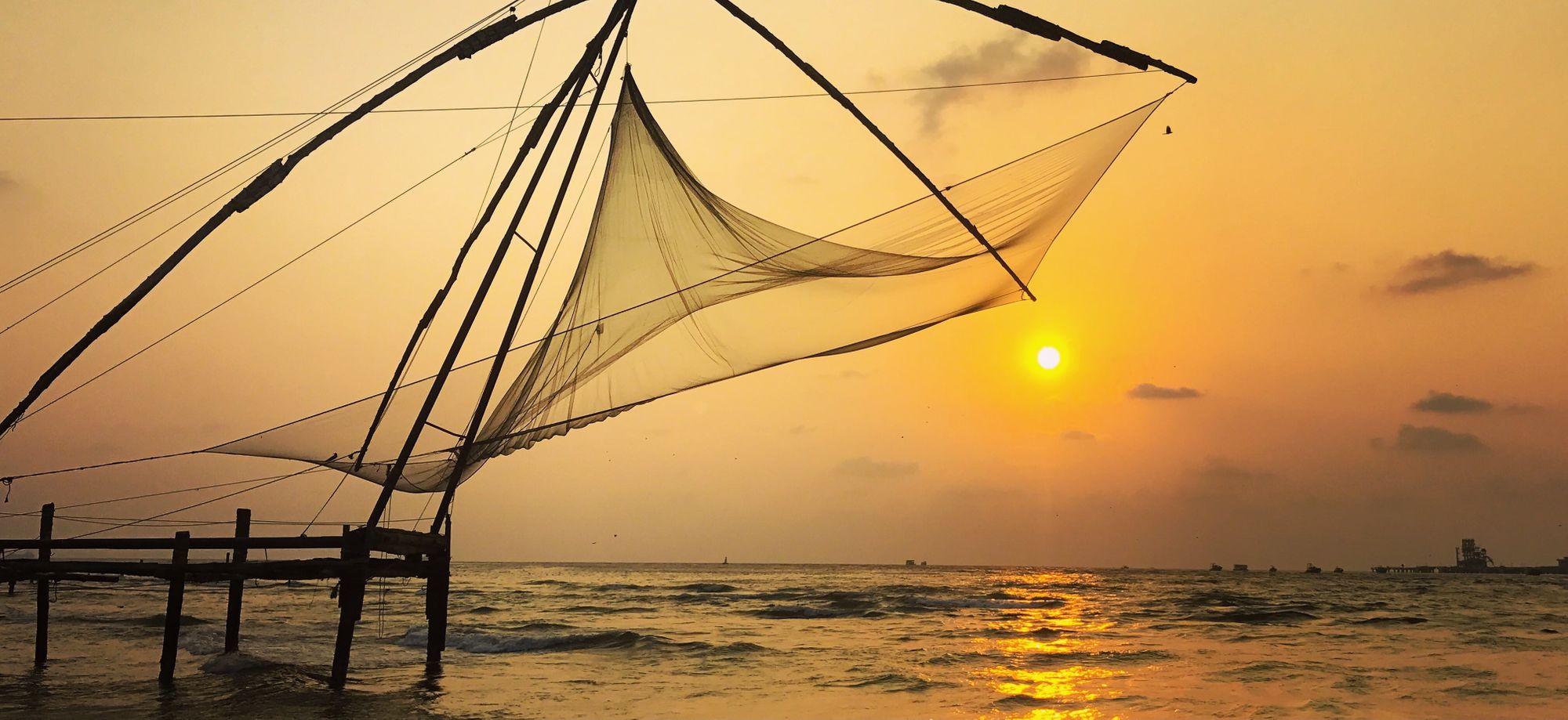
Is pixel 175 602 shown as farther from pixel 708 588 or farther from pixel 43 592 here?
pixel 708 588

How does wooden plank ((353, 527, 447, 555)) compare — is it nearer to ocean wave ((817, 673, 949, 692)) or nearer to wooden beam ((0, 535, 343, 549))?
wooden beam ((0, 535, 343, 549))

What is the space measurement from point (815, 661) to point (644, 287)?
11083 millimetres

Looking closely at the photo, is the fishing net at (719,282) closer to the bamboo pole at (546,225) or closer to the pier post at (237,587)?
the bamboo pole at (546,225)

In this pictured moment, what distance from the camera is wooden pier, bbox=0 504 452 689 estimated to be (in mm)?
11688

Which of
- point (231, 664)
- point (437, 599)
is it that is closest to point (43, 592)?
point (231, 664)

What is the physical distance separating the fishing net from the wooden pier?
161 centimetres

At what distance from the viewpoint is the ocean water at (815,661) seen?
13.2 meters

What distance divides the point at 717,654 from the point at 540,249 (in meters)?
12.6

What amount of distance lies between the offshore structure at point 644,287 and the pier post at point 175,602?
1.13 meters

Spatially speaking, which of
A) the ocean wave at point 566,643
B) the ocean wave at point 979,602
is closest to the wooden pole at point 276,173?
the ocean wave at point 566,643

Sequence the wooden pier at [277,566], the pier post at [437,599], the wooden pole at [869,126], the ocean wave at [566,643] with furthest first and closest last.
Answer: the ocean wave at [566,643] < the pier post at [437,599] < the wooden pier at [277,566] < the wooden pole at [869,126]

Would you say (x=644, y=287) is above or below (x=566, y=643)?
above

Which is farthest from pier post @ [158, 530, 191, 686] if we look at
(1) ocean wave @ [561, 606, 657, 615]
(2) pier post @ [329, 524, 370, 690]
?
(1) ocean wave @ [561, 606, 657, 615]

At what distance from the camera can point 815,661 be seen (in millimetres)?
19562
